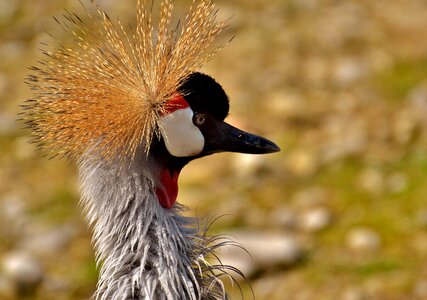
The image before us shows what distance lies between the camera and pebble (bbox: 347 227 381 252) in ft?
11.1

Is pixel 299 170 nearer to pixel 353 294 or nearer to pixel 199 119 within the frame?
pixel 353 294

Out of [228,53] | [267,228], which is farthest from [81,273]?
[228,53]

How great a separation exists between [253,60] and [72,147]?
113 inches

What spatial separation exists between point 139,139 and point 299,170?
1.98 metres

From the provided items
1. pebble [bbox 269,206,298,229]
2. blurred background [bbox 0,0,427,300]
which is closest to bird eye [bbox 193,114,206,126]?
blurred background [bbox 0,0,427,300]

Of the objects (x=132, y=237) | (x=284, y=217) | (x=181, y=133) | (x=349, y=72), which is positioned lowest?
(x=284, y=217)

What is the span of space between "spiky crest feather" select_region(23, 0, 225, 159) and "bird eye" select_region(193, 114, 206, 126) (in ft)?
0.34

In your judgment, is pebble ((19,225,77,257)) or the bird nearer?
the bird

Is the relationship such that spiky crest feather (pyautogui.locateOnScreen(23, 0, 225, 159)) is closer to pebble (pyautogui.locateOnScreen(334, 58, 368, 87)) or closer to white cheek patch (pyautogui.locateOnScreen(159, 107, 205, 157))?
white cheek patch (pyautogui.locateOnScreen(159, 107, 205, 157))

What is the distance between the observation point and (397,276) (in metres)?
3.17

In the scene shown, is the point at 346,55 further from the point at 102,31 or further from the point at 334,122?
the point at 102,31

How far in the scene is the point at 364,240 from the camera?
3408mm

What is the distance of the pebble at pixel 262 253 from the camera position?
3.32 metres

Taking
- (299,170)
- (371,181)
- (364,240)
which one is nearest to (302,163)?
(299,170)
